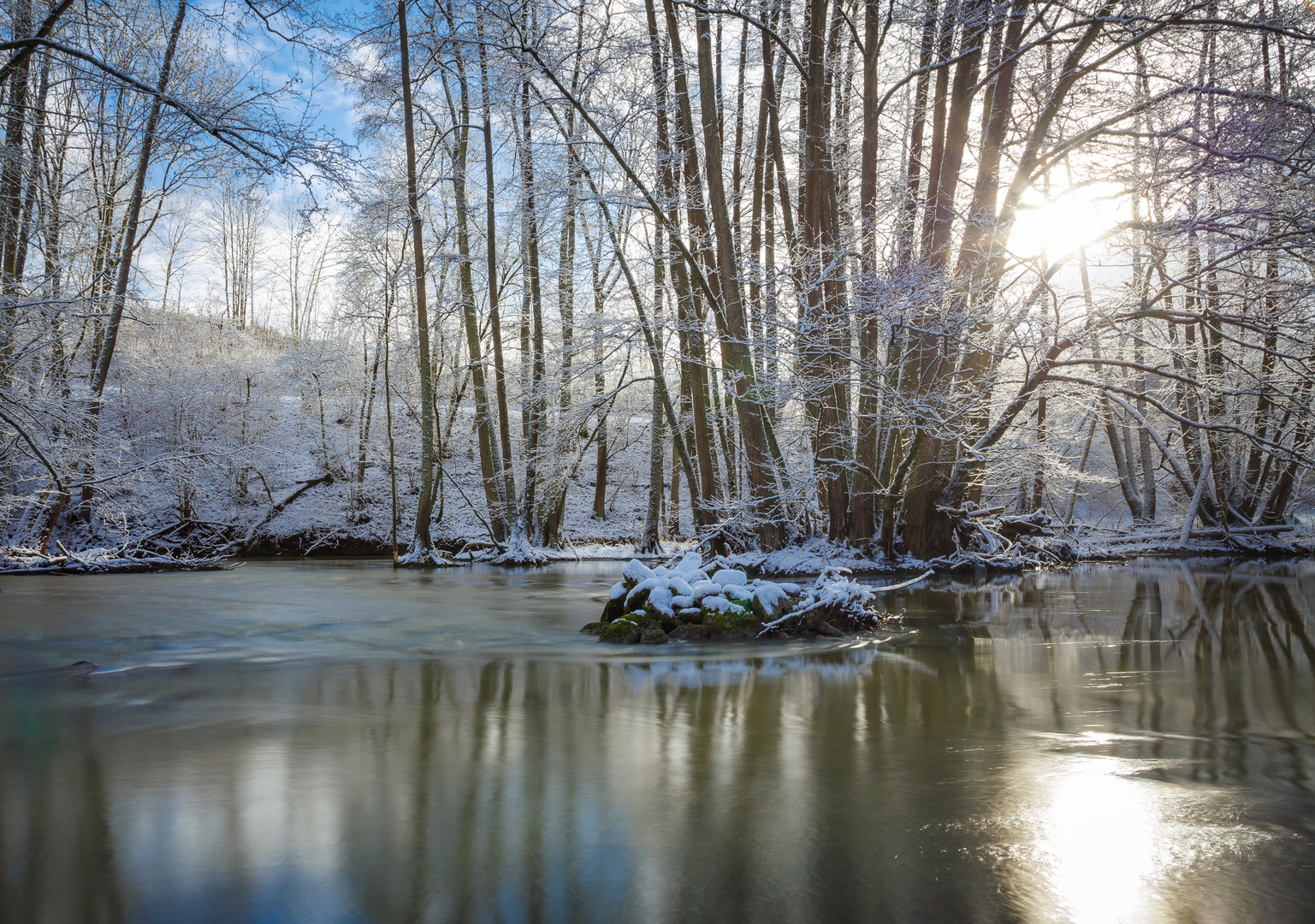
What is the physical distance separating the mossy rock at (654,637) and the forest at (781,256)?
4.24 meters

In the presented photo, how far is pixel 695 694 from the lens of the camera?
5.57 m

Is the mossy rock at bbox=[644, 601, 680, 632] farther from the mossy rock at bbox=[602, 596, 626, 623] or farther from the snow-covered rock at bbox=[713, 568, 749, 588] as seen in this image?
the snow-covered rock at bbox=[713, 568, 749, 588]

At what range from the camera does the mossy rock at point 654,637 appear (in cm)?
774

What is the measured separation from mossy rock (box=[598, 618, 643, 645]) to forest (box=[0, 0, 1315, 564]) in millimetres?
4386

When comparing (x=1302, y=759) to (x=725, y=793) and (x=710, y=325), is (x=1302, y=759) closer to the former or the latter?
(x=725, y=793)

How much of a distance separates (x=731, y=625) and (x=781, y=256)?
10019 mm

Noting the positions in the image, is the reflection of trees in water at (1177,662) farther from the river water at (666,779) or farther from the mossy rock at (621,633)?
the mossy rock at (621,633)

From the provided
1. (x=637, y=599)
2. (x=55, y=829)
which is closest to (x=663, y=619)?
(x=637, y=599)

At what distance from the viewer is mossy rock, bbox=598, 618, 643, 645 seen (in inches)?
308

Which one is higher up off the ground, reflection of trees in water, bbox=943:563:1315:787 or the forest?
the forest

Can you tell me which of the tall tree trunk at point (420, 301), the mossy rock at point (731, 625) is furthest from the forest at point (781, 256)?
the mossy rock at point (731, 625)

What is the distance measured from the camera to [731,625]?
26.2 feet

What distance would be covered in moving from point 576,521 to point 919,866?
22951 millimetres

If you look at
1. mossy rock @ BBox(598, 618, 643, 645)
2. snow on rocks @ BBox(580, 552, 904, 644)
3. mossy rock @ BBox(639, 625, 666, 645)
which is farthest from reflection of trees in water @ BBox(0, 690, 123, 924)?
snow on rocks @ BBox(580, 552, 904, 644)
